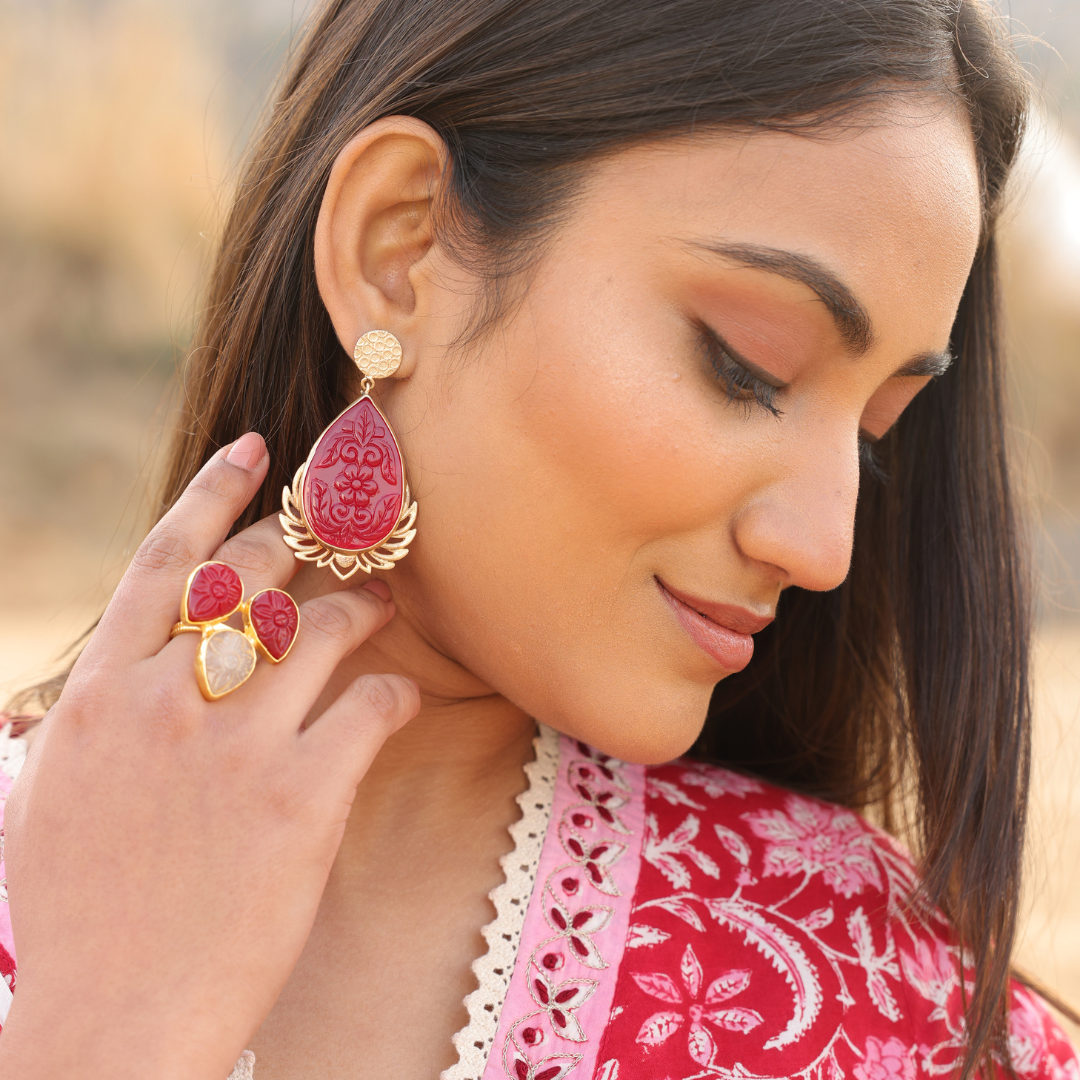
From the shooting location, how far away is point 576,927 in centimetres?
135

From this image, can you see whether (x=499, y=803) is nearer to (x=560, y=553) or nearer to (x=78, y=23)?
(x=560, y=553)

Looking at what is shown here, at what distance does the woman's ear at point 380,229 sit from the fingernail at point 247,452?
0.17 m

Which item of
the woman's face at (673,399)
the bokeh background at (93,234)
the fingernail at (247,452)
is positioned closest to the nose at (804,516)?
the woman's face at (673,399)

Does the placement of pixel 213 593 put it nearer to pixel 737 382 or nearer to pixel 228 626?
pixel 228 626

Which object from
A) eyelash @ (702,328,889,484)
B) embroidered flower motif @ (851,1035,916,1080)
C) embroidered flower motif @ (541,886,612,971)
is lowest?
embroidered flower motif @ (851,1035,916,1080)

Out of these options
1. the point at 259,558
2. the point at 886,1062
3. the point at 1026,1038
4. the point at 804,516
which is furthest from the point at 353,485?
the point at 1026,1038

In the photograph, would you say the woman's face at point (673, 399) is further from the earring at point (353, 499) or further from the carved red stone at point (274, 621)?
the carved red stone at point (274, 621)

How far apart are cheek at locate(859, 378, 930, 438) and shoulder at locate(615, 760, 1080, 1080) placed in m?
0.67

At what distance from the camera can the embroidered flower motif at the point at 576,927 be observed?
1306mm

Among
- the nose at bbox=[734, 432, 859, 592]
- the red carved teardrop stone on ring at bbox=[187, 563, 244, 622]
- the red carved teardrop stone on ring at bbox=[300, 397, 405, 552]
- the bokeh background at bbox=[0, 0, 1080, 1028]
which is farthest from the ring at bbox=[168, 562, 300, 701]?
the bokeh background at bbox=[0, 0, 1080, 1028]

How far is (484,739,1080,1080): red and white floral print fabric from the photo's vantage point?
4.15 ft

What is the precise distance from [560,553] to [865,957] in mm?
790

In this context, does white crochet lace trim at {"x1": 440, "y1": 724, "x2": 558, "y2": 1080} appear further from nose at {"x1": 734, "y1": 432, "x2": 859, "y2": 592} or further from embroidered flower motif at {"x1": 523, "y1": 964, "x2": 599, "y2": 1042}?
nose at {"x1": 734, "y1": 432, "x2": 859, "y2": 592}

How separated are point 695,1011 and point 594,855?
0.25m
